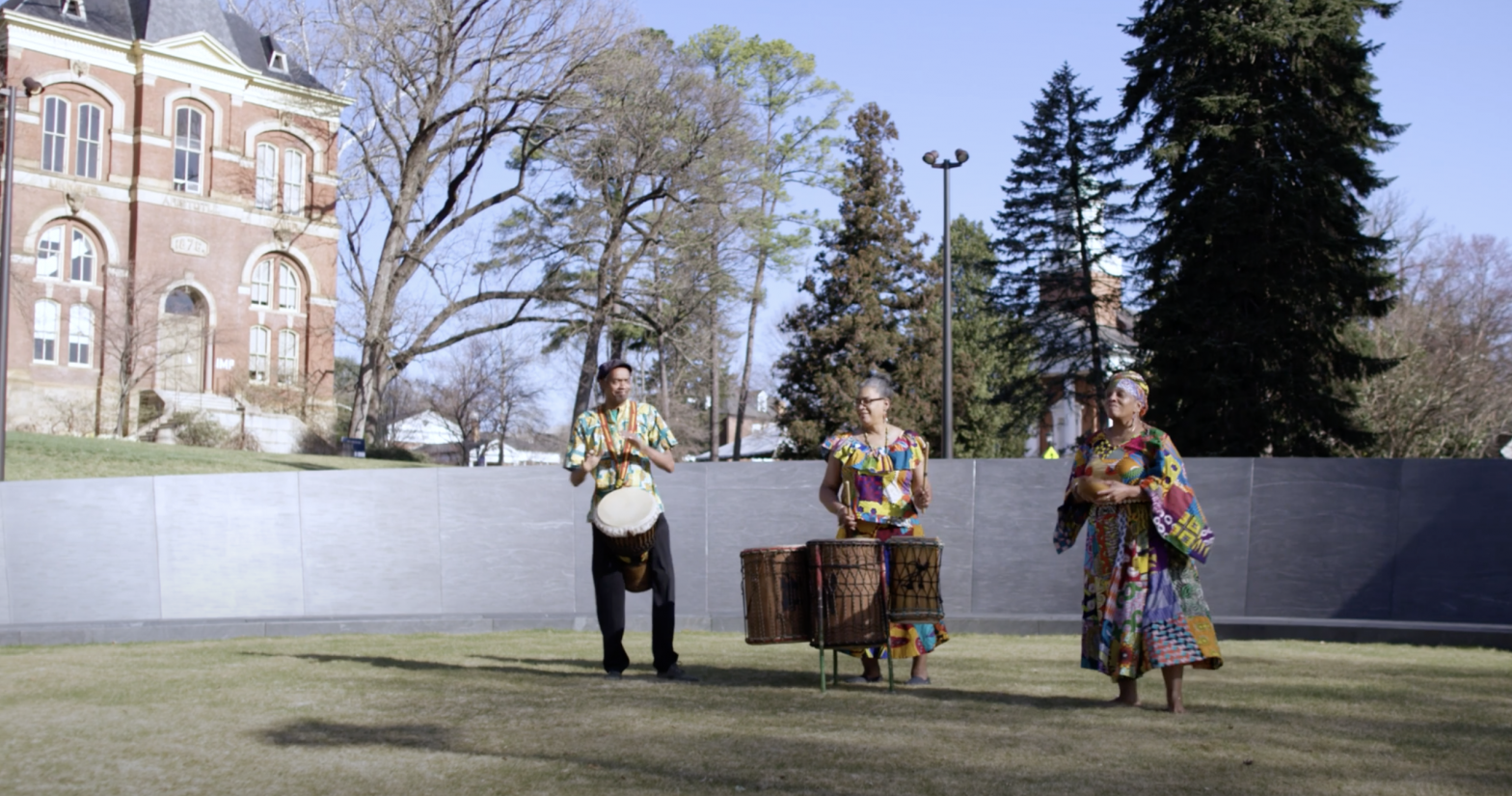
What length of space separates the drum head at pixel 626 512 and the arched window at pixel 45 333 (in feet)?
127

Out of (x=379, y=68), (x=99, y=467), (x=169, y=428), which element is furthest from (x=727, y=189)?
(x=99, y=467)

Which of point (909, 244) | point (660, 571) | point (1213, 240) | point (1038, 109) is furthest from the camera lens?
point (909, 244)

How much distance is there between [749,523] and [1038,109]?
3662 cm

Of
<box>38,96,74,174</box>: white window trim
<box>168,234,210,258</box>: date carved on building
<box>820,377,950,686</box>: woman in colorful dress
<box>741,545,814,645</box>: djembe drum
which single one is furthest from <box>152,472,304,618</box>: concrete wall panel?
<box>38,96,74,174</box>: white window trim

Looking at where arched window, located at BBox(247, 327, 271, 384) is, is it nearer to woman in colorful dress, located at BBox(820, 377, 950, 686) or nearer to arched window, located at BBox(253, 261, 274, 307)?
arched window, located at BBox(253, 261, 274, 307)

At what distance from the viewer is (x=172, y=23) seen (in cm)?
4550

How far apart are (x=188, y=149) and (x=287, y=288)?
18.0ft

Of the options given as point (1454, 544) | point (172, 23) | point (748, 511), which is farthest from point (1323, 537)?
point (172, 23)

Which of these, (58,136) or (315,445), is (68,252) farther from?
(315,445)

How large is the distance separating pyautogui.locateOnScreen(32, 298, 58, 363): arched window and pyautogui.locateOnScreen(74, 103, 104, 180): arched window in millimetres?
4357

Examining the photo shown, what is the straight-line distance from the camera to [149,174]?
43.3 m

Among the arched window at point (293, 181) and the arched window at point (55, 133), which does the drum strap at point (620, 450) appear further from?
the arched window at point (293, 181)

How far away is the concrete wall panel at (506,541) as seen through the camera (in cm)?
1323

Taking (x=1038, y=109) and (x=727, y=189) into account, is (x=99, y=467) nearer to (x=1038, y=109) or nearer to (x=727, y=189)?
(x=727, y=189)
